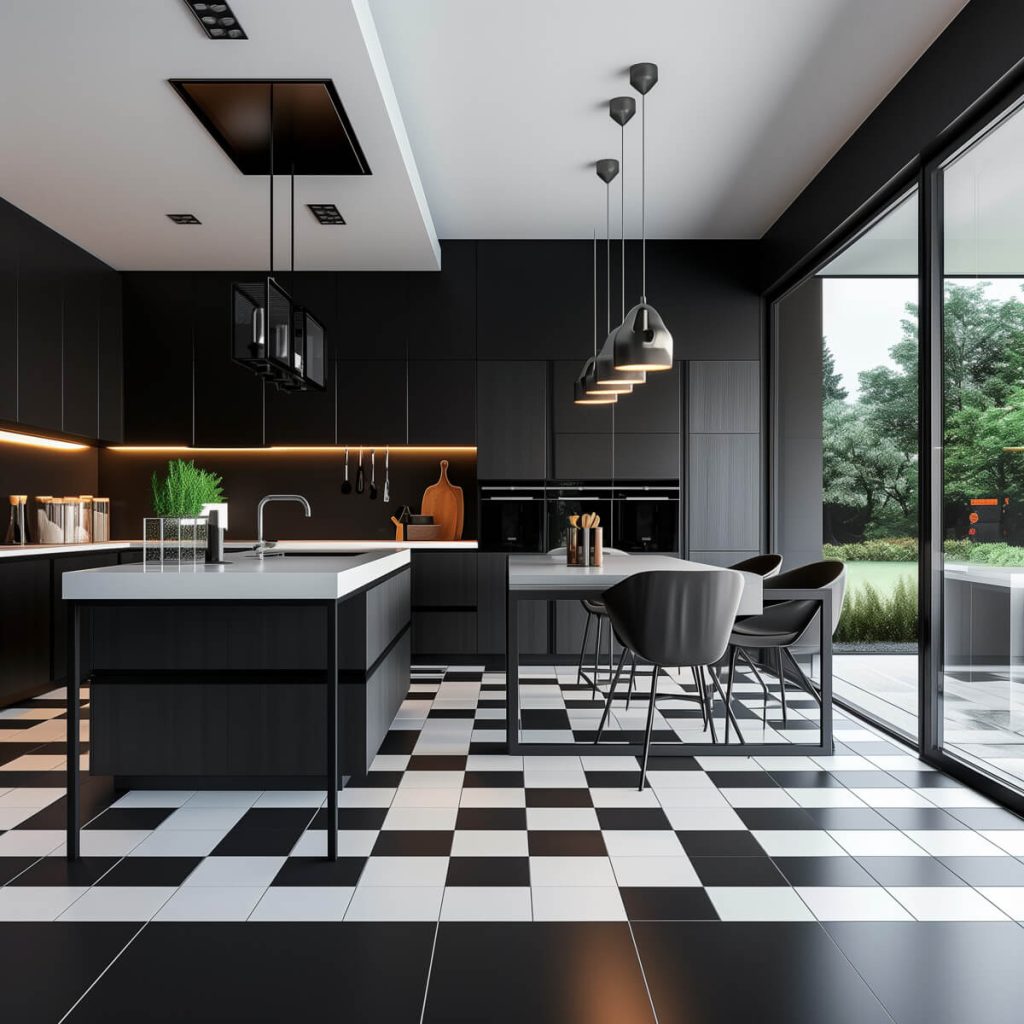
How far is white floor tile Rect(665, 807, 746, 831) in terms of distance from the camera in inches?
114

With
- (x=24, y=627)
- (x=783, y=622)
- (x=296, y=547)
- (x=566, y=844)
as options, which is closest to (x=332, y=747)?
(x=566, y=844)

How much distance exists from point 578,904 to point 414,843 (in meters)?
0.64

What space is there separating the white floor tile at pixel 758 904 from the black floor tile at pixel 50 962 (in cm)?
145

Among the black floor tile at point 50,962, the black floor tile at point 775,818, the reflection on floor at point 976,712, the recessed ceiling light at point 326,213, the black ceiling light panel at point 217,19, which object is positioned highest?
the recessed ceiling light at point 326,213

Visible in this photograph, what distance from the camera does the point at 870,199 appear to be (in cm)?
424

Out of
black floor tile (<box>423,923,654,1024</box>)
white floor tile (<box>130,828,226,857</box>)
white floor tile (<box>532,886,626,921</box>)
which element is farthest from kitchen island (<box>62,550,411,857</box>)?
black floor tile (<box>423,923,654,1024</box>)

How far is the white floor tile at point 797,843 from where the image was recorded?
268cm

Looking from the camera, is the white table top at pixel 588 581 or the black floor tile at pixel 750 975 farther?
the white table top at pixel 588 581

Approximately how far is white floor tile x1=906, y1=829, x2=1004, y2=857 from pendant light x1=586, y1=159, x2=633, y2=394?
2.36 meters

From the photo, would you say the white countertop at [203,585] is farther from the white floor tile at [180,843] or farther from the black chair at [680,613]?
the black chair at [680,613]

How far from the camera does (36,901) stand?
234 centimetres

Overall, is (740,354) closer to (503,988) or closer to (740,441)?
(740,441)

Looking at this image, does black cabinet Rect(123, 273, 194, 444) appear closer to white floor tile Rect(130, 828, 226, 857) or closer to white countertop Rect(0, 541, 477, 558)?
white countertop Rect(0, 541, 477, 558)

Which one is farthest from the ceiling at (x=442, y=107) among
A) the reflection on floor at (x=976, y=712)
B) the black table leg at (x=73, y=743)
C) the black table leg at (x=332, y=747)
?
the reflection on floor at (x=976, y=712)
